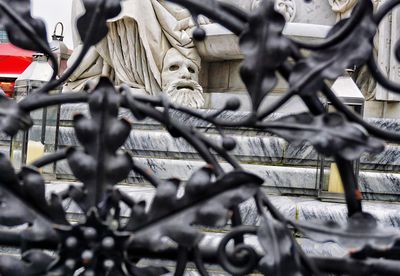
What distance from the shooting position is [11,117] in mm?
843

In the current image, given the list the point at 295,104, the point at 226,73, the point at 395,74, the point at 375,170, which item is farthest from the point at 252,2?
the point at 375,170

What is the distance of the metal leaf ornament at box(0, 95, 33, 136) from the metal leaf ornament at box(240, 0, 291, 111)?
1.08 feet

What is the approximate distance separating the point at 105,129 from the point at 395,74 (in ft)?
13.6

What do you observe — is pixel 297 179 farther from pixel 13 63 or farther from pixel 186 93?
pixel 13 63

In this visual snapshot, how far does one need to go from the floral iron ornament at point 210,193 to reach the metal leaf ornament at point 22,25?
96mm

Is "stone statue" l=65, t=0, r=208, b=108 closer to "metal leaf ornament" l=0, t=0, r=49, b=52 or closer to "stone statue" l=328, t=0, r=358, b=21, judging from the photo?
"stone statue" l=328, t=0, r=358, b=21

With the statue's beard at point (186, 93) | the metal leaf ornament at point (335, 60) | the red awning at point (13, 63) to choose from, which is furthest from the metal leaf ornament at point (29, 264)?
the red awning at point (13, 63)

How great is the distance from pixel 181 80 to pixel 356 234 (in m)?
3.82

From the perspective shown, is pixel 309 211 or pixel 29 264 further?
pixel 309 211

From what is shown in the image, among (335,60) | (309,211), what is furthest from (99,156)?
(309,211)

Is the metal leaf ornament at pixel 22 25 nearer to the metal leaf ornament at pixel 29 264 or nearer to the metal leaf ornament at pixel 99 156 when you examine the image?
the metal leaf ornament at pixel 99 156

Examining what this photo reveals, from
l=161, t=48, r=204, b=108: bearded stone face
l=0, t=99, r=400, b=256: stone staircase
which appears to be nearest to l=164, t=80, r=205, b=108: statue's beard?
l=161, t=48, r=204, b=108: bearded stone face

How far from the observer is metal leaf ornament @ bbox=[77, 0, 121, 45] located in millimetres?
847

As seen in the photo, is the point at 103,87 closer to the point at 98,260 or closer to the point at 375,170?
the point at 98,260
